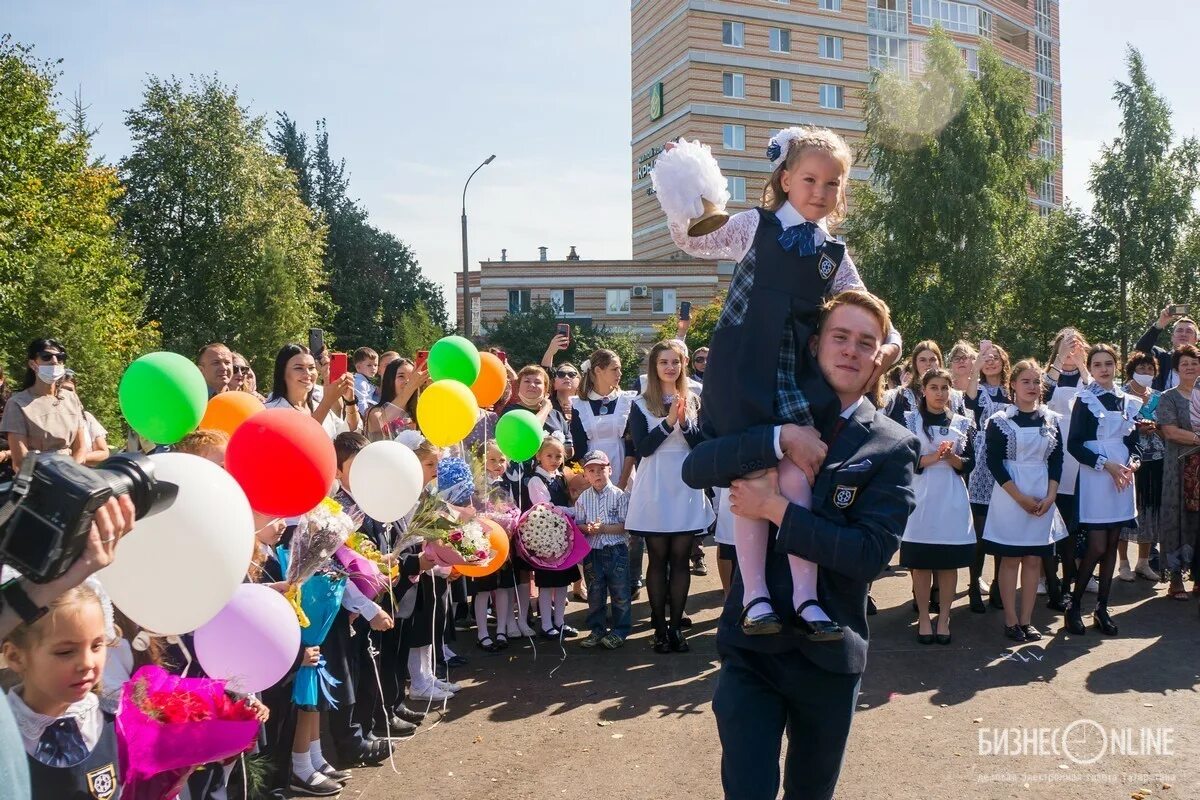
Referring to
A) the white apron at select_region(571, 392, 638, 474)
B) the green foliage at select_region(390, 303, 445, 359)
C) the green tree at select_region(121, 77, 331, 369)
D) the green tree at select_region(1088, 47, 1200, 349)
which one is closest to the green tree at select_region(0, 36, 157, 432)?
the green tree at select_region(121, 77, 331, 369)

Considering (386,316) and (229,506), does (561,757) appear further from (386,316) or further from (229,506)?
(386,316)

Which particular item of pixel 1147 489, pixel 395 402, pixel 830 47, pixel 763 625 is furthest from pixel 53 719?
pixel 830 47

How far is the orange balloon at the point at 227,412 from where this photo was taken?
4.80 meters

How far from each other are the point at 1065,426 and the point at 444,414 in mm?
6172

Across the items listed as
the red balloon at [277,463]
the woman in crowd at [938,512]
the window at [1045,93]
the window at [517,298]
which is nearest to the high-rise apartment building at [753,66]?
the window at [517,298]

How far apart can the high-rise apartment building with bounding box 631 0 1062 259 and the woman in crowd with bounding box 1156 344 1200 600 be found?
4113 centimetres

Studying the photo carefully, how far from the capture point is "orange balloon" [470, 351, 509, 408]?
7.41 meters

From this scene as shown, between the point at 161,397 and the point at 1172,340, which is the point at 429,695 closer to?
the point at 161,397

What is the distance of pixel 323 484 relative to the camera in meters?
3.72

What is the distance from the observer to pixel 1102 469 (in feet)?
25.8

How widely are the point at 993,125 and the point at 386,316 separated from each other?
3025 cm

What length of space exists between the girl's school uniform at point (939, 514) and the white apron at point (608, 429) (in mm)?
2628

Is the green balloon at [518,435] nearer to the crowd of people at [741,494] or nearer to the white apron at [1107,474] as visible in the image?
the crowd of people at [741,494]

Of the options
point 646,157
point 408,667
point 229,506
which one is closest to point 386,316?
point 646,157
